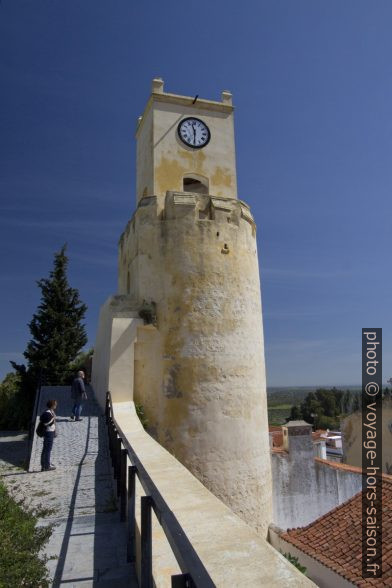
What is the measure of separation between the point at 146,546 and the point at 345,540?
7807mm

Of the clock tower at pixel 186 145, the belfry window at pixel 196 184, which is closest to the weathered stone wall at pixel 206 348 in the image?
the clock tower at pixel 186 145

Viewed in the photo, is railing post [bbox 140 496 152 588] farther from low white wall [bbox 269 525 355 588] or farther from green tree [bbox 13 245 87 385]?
green tree [bbox 13 245 87 385]

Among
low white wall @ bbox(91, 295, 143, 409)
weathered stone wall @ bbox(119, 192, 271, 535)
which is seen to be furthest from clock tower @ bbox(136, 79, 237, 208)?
low white wall @ bbox(91, 295, 143, 409)

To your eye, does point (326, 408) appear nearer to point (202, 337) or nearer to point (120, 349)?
point (202, 337)

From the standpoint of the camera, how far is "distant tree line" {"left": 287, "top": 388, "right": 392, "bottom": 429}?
5100 centimetres

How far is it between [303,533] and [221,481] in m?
2.42

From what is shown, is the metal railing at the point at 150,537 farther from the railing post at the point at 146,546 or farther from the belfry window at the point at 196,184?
the belfry window at the point at 196,184

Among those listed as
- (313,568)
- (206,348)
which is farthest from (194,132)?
(313,568)

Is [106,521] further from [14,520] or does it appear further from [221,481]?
[221,481]

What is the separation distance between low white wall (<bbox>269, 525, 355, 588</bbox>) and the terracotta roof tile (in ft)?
0.25

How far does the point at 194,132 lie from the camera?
11781 millimetres

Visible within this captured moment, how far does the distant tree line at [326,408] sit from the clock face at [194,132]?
44.6 m

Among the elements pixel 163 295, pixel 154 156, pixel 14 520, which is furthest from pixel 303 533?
pixel 154 156

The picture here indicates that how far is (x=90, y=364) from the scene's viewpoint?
1518 cm
